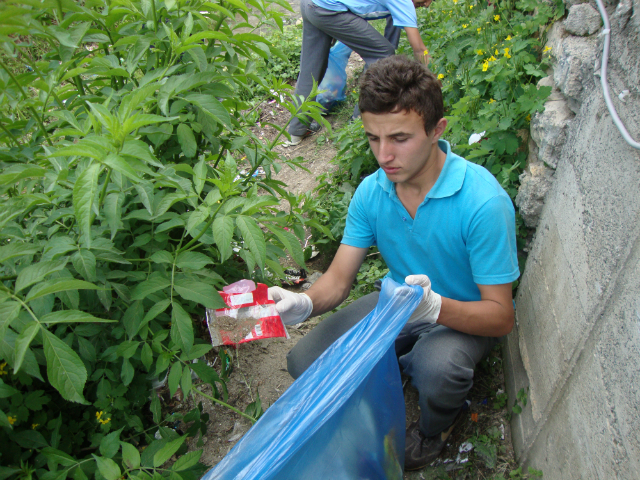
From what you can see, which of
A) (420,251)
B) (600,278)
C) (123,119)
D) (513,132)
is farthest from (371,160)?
(123,119)

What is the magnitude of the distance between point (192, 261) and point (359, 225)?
3.03 ft

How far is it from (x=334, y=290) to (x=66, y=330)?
3.39 feet

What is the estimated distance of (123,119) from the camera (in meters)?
1.20

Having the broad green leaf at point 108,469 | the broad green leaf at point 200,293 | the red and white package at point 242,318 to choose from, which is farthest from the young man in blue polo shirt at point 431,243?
the broad green leaf at point 108,469

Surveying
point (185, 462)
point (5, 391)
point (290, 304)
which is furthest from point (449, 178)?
point (5, 391)

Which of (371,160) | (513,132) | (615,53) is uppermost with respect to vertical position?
(615,53)

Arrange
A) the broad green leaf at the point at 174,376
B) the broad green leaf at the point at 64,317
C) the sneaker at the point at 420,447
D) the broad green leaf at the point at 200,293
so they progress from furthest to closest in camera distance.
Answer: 1. the sneaker at the point at 420,447
2. the broad green leaf at the point at 174,376
3. the broad green leaf at the point at 200,293
4. the broad green leaf at the point at 64,317

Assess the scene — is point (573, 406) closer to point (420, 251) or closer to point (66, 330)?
point (420, 251)

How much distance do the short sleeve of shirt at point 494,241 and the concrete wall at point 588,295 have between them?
0.61 feet

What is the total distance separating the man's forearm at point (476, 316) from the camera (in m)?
1.71

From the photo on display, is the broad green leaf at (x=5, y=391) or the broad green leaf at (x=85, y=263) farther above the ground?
the broad green leaf at (x=85, y=263)

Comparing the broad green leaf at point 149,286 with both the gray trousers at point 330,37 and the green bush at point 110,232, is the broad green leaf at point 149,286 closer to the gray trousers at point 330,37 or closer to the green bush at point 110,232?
the green bush at point 110,232

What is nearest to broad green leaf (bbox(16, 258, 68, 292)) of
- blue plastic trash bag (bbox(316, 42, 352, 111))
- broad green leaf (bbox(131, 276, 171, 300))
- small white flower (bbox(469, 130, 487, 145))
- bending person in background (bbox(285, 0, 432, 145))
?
broad green leaf (bbox(131, 276, 171, 300))

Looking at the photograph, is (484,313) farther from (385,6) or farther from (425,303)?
(385,6)
